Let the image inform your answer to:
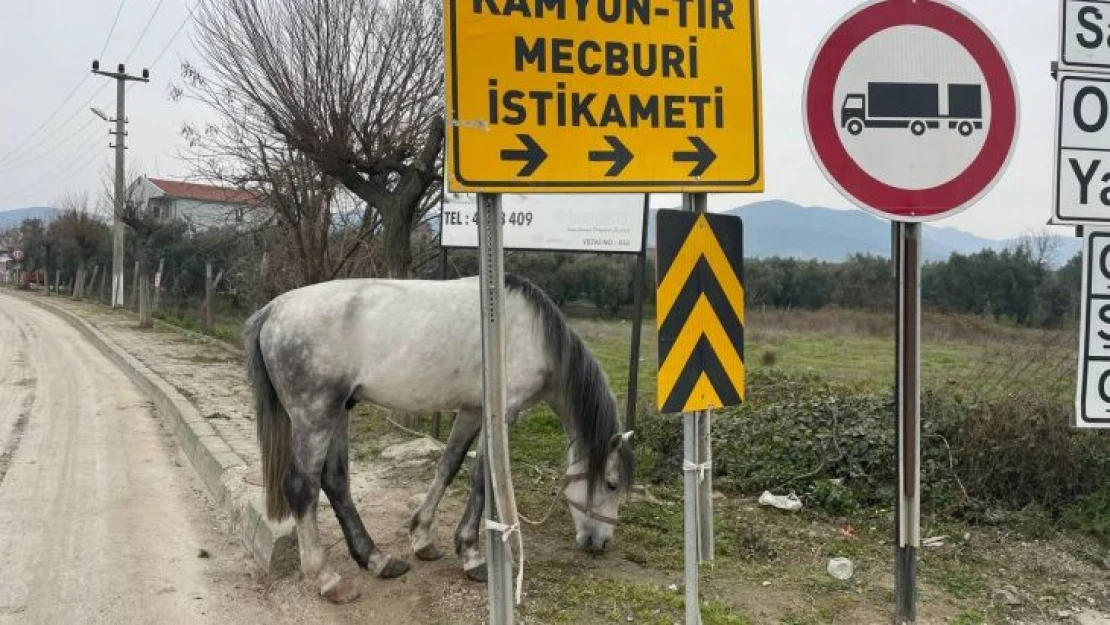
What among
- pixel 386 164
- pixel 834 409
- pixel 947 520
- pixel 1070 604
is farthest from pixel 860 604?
pixel 386 164

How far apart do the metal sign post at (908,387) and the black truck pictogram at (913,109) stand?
0.37 metres

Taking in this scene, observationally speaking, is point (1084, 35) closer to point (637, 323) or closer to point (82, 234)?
point (637, 323)

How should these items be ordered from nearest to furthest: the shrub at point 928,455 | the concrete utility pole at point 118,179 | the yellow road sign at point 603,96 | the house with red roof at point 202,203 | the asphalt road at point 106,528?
the yellow road sign at point 603,96
the asphalt road at point 106,528
the shrub at point 928,455
the house with red roof at point 202,203
the concrete utility pole at point 118,179

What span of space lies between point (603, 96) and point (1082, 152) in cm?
193

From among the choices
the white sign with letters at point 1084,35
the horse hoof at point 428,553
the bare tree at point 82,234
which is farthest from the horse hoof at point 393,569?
the bare tree at point 82,234

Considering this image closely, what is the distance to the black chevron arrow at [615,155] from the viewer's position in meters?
2.40

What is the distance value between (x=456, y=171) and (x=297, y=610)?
263cm

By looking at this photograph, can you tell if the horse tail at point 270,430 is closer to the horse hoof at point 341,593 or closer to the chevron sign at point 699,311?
the horse hoof at point 341,593

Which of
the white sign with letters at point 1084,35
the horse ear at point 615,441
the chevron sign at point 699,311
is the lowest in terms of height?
the horse ear at point 615,441

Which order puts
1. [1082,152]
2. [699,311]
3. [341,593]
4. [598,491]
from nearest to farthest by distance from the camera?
1. [699,311]
2. [1082,152]
3. [341,593]
4. [598,491]

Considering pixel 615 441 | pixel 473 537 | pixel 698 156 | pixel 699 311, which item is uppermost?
pixel 698 156

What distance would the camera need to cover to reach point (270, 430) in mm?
4207

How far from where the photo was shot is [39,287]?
48688 mm

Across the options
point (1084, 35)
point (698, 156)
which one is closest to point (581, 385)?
point (698, 156)
